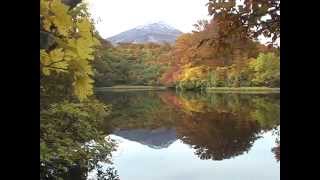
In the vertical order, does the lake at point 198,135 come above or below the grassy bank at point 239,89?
→ below

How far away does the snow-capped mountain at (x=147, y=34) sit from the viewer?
1.93 meters

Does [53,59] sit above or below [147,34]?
below

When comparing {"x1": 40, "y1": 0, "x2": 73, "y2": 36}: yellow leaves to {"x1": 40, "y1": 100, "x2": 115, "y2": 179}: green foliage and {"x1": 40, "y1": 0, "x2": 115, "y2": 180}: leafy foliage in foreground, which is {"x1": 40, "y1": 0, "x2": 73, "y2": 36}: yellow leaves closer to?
{"x1": 40, "y1": 0, "x2": 115, "y2": 180}: leafy foliage in foreground

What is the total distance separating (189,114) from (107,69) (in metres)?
0.47

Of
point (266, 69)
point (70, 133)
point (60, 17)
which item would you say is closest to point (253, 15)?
point (266, 69)

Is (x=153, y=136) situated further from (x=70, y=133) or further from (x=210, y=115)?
(x=70, y=133)

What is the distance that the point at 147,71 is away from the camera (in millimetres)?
1939

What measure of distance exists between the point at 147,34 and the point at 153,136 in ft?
1.76

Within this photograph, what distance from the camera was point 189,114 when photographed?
1869mm

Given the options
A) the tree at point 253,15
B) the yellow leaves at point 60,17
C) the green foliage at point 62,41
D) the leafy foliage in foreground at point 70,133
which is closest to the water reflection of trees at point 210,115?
the leafy foliage in foreground at point 70,133

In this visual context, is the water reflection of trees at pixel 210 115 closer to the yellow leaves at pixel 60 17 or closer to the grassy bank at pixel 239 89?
the grassy bank at pixel 239 89

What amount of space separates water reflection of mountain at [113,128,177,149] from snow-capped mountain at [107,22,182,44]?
46 cm

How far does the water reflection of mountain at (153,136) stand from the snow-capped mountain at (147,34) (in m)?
0.46
